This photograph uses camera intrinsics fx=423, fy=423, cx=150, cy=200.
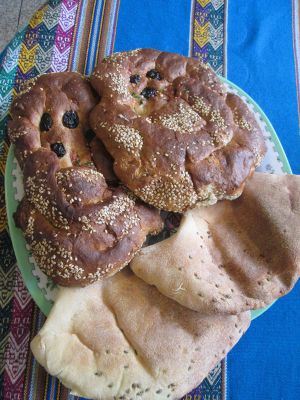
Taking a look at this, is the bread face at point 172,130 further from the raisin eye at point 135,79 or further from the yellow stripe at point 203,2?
the yellow stripe at point 203,2

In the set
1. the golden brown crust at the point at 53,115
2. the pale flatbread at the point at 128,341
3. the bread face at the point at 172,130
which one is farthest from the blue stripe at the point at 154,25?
the pale flatbread at the point at 128,341

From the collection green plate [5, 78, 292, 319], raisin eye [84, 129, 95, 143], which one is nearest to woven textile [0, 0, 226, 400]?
green plate [5, 78, 292, 319]

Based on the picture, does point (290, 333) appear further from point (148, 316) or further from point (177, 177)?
point (177, 177)

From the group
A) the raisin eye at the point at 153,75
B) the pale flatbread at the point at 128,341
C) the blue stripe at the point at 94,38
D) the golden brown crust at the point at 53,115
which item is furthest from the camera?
the blue stripe at the point at 94,38

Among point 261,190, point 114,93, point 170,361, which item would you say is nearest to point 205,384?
point 170,361

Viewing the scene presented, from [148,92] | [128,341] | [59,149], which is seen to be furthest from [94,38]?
[128,341]

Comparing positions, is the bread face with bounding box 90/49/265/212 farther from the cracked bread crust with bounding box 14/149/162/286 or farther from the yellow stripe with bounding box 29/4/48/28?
the yellow stripe with bounding box 29/4/48/28
